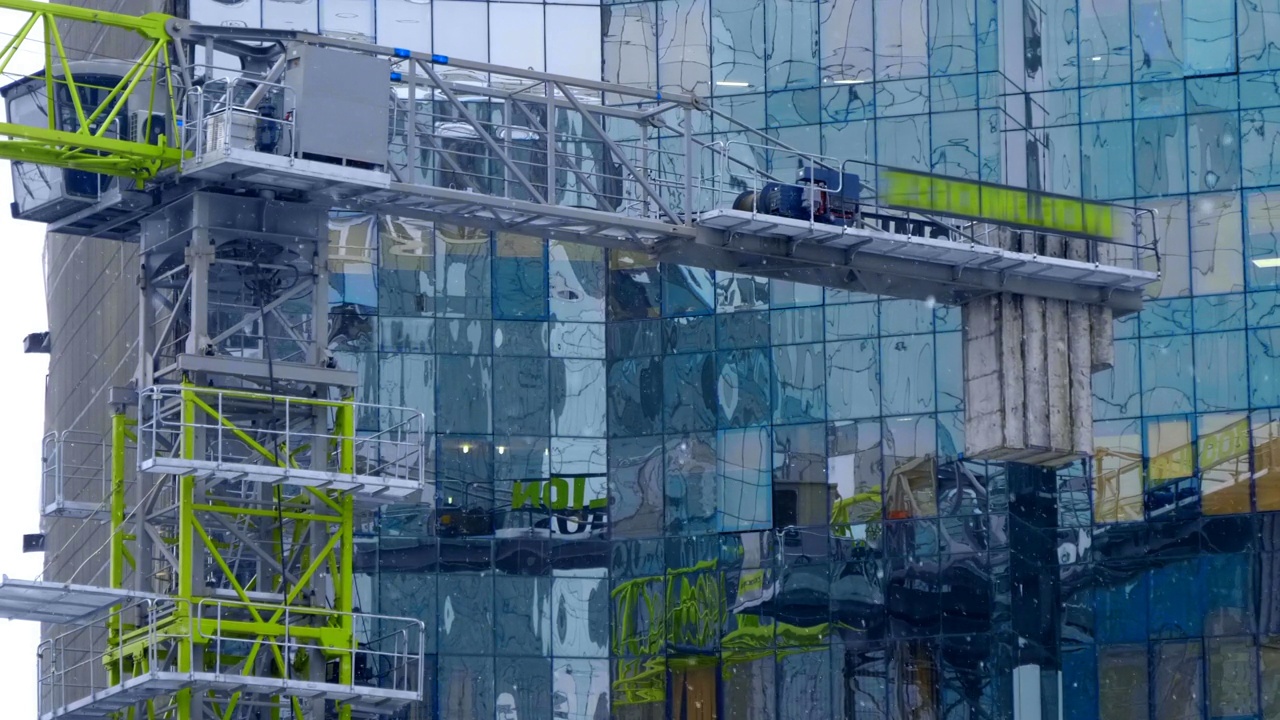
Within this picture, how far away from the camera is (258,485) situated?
40062 millimetres

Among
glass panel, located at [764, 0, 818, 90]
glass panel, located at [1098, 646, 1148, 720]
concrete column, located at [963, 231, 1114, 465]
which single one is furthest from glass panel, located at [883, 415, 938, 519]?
concrete column, located at [963, 231, 1114, 465]

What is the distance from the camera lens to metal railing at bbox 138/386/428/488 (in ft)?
123

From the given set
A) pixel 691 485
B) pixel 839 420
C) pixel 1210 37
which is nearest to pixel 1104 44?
pixel 1210 37

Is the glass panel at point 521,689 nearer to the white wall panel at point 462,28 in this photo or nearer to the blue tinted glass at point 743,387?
the blue tinted glass at point 743,387

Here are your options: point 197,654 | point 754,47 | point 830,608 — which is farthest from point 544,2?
point 197,654

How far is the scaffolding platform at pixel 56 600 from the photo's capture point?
36.7 meters

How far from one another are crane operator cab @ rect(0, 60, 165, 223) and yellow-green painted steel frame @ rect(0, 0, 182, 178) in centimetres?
11

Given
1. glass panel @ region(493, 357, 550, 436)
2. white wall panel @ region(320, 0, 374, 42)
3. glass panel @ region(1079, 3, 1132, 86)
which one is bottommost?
glass panel @ region(493, 357, 550, 436)

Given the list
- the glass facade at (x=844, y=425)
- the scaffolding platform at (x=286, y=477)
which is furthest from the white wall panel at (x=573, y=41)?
the scaffolding platform at (x=286, y=477)

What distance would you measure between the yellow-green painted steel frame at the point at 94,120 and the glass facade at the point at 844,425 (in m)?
19.0

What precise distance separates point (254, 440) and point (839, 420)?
873 inches

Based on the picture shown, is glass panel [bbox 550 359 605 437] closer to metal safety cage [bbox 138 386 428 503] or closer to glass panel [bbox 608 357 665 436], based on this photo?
glass panel [bbox 608 357 665 436]

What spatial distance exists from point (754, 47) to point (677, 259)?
19.2m

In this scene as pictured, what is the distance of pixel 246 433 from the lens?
39281mm
